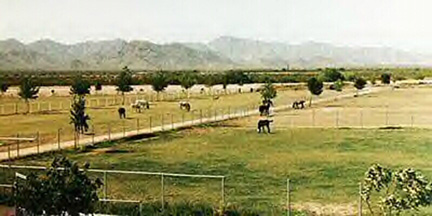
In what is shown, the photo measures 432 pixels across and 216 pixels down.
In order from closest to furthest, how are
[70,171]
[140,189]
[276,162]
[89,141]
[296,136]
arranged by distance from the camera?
[70,171] → [140,189] → [276,162] → [89,141] → [296,136]

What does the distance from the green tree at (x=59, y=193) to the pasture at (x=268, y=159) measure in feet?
17.8

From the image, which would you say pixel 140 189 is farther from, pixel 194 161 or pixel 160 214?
pixel 194 161

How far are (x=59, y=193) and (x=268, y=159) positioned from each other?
1609cm

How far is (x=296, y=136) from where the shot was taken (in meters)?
36.7

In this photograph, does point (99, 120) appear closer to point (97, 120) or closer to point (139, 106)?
point (97, 120)

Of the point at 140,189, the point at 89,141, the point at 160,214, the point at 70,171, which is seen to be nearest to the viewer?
the point at 70,171

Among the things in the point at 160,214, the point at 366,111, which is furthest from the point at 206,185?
the point at 366,111

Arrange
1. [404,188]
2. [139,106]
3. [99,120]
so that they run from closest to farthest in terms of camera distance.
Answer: [404,188]
[99,120]
[139,106]

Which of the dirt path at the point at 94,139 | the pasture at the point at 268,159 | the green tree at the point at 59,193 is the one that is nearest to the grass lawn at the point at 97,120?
the dirt path at the point at 94,139

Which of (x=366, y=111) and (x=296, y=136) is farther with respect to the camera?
(x=366, y=111)

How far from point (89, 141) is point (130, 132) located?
15.6ft

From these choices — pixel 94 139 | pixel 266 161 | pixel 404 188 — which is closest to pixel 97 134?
pixel 94 139

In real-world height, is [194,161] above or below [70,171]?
below

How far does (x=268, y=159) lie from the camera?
28062mm
